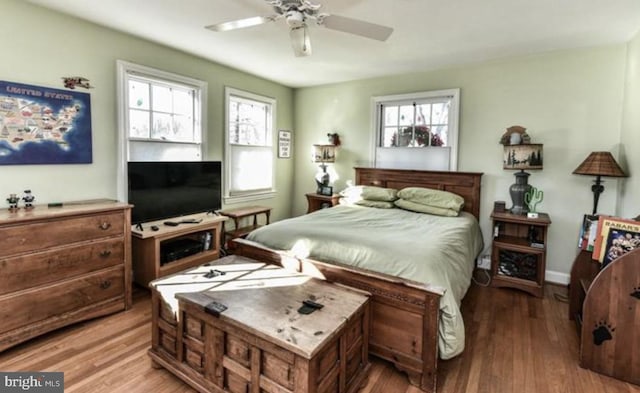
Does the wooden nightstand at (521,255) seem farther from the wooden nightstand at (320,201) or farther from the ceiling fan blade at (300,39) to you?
the ceiling fan blade at (300,39)

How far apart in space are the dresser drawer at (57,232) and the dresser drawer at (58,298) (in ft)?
0.99

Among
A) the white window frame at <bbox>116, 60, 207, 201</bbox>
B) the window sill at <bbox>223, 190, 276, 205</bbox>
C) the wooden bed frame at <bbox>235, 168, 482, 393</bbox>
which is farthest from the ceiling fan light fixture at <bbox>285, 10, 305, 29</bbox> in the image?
the window sill at <bbox>223, 190, 276, 205</bbox>

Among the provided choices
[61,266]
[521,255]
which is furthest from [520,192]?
[61,266]

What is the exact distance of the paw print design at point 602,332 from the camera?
2016 mm

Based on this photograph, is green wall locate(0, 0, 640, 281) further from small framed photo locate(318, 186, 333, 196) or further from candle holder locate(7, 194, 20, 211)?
small framed photo locate(318, 186, 333, 196)

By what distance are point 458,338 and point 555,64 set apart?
3.16 metres

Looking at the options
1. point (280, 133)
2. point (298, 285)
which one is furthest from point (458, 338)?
point (280, 133)

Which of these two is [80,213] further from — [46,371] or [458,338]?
[458,338]

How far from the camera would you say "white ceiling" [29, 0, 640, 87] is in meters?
2.45

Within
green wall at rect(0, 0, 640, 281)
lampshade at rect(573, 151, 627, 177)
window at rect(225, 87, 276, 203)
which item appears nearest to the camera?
green wall at rect(0, 0, 640, 281)

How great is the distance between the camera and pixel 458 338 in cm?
192

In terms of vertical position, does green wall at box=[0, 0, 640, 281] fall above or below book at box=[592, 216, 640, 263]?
above

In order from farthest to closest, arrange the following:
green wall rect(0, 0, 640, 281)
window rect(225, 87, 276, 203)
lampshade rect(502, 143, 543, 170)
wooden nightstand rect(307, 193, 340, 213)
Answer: wooden nightstand rect(307, 193, 340, 213) < window rect(225, 87, 276, 203) < lampshade rect(502, 143, 543, 170) < green wall rect(0, 0, 640, 281)

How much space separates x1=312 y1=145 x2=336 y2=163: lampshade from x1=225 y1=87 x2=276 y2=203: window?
690 millimetres
